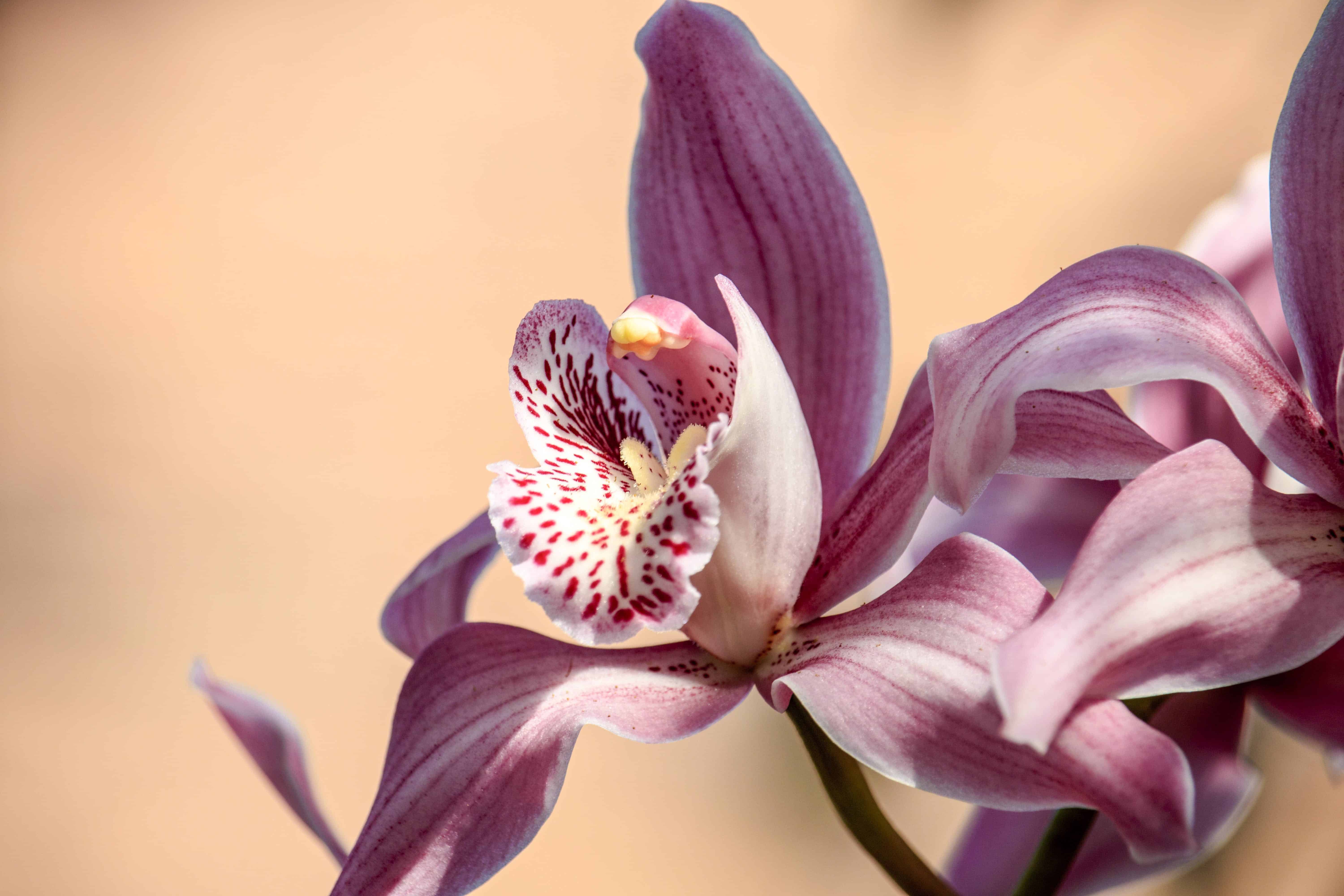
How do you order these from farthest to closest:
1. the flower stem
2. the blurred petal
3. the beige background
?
the beige background, the blurred petal, the flower stem

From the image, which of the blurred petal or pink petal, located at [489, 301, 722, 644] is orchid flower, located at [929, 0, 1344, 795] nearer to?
pink petal, located at [489, 301, 722, 644]

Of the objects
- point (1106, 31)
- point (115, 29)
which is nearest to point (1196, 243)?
point (1106, 31)

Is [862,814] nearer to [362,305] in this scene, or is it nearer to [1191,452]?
[1191,452]

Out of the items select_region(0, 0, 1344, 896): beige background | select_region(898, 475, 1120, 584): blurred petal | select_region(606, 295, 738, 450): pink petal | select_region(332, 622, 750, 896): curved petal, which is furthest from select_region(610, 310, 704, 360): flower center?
select_region(0, 0, 1344, 896): beige background

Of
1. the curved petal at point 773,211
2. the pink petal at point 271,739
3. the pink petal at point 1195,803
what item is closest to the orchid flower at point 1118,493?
the pink petal at point 1195,803

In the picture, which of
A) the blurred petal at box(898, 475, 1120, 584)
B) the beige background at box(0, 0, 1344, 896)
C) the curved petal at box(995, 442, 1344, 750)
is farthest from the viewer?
the beige background at box(0, 0, 1344, 896)
